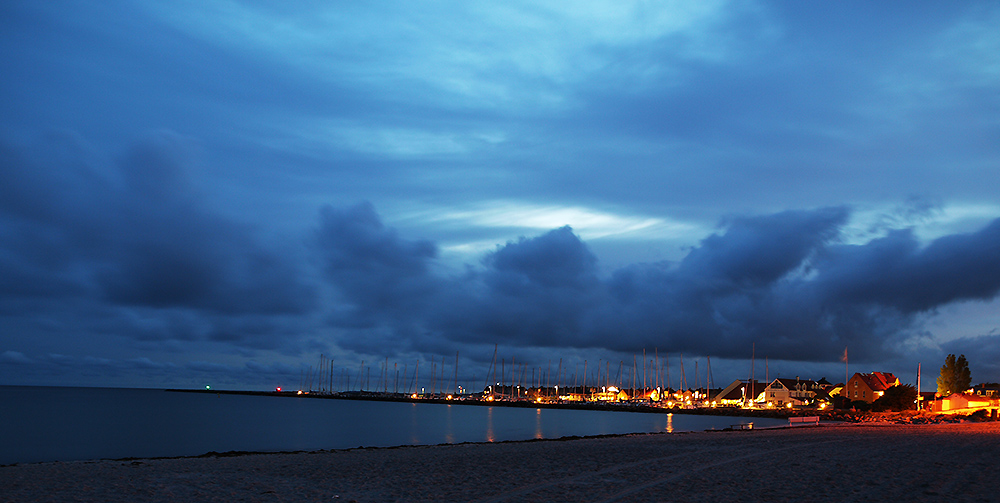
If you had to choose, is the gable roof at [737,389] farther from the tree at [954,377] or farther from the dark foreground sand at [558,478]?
the dark foreground sand at [558,478]

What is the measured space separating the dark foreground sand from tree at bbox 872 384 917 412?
256ft

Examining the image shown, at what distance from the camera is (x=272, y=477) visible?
24.4 metres

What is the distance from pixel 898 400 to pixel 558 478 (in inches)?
3839

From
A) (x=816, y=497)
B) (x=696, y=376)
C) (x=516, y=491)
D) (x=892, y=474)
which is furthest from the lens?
(x=696, y=376)

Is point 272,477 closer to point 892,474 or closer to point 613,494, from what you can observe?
point 613,494

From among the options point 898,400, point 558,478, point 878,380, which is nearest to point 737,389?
point 878,380

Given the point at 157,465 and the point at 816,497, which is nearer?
the point at 816,497

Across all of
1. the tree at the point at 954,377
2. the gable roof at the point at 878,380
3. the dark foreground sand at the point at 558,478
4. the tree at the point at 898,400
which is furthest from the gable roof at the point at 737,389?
the dark foreground sand at the point at 558,478

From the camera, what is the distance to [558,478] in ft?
76.3

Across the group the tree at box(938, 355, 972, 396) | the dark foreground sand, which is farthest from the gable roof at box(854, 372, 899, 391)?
the dark foreground sand

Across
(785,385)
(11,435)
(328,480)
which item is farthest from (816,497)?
(785,385)

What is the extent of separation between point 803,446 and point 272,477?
25.5 metres

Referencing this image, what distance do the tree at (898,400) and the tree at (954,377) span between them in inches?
842

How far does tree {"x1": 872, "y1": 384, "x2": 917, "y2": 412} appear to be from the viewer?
3989 inches
